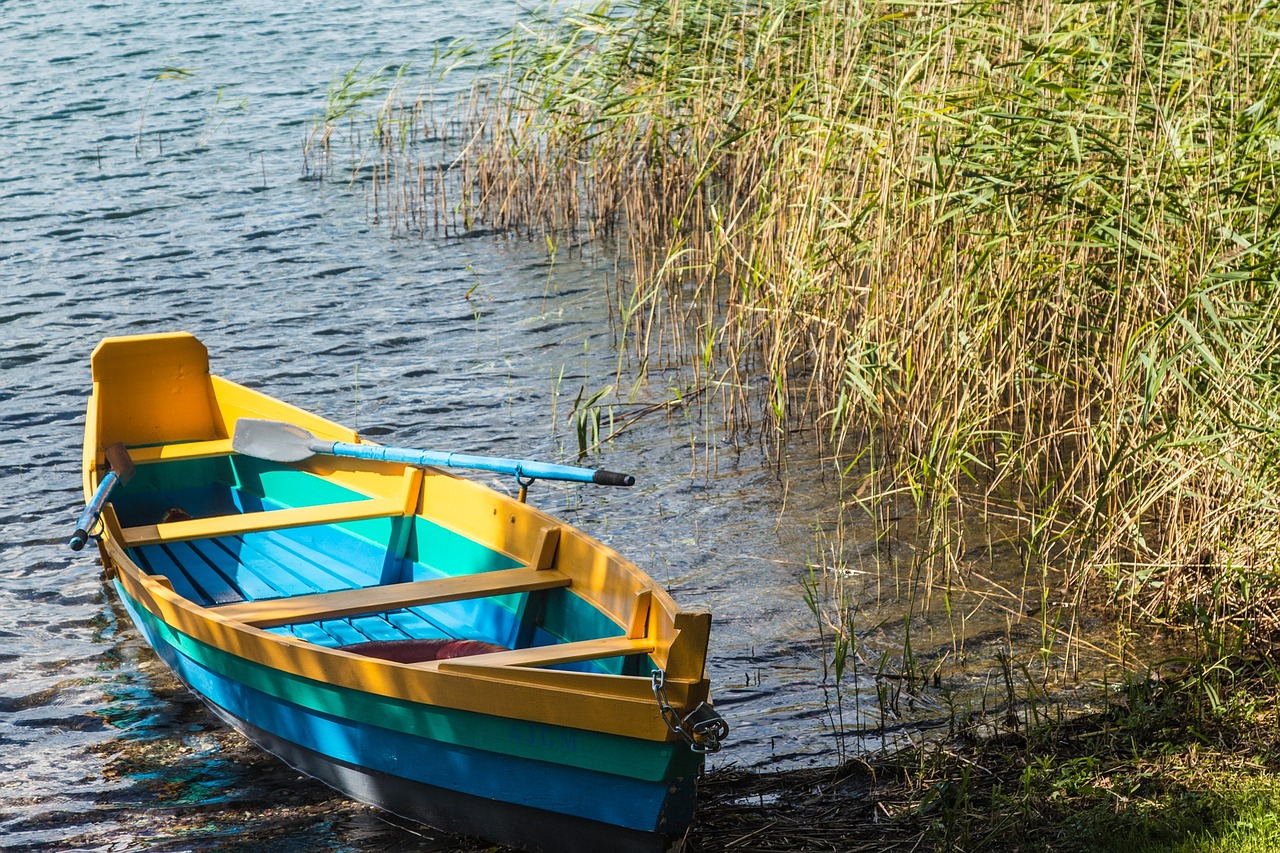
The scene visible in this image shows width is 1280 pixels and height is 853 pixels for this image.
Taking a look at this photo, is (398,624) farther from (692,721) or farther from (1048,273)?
(1048,273)

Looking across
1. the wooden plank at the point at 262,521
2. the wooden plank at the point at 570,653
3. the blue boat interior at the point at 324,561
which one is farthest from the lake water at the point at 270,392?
the wooden plank at the point at 570,653

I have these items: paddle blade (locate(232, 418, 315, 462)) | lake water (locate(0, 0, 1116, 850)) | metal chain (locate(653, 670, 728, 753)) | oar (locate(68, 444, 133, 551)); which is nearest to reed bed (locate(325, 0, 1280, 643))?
→ lake water (locate(0, 0, 1116, 850))

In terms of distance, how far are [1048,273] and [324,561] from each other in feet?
10.2

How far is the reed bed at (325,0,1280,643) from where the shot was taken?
452 cm

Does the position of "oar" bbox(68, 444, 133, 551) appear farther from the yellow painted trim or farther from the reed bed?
the reed bed

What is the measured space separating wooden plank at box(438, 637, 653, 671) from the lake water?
617 millimetres

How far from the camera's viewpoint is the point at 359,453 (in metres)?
5.46

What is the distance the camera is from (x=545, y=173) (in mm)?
9945

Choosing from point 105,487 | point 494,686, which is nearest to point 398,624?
point 105,487

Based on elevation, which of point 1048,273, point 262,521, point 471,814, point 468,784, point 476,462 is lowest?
point 471,814

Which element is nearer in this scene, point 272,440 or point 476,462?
point 476,462

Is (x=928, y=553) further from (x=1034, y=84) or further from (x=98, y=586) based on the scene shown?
(x=98, y=586)

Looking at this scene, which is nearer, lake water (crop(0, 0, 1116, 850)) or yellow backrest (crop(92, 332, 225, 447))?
lake water (crop(0, 0, 1116, 850))

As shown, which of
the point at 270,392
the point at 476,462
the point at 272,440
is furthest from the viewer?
the point at 270,392
